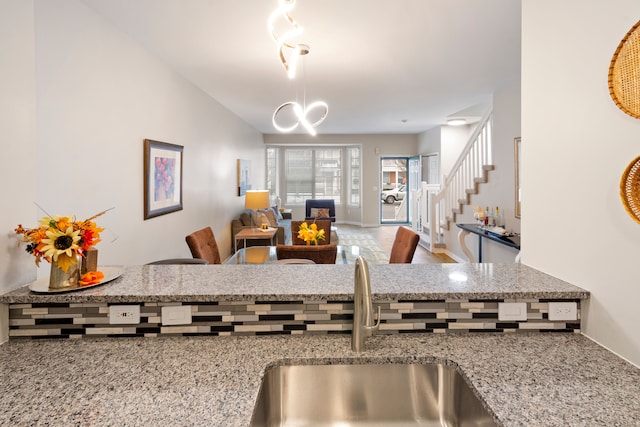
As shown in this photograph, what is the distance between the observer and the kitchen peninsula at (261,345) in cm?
88

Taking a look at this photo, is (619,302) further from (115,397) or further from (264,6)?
(264,6)

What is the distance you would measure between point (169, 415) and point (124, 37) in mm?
3099

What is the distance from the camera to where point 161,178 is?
362cm

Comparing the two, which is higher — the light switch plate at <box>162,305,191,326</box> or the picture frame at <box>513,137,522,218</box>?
the picture frame at <box>513,137,522,218</box>

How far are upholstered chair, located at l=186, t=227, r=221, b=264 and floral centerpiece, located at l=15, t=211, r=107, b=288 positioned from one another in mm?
1777

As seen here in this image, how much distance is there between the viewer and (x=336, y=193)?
35.6 feet

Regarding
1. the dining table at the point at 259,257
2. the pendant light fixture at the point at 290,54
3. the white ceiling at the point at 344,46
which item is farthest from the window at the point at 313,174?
the dining table at the point at 259,257

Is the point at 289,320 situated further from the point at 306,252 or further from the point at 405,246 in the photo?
the point at 405,246

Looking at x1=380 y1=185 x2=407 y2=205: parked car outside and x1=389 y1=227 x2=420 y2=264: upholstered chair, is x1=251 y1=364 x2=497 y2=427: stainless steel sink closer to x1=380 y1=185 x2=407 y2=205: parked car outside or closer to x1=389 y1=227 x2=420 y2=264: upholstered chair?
x1=389 y1=227 x2=420 y2=264: upholstered chair

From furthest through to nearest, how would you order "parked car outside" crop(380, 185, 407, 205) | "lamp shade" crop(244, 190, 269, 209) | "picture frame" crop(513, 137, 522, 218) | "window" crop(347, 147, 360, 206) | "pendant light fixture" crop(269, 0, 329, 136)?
1. "parked car outside" crop(380, 185, 407, 205)
2. "window" crop(347, 147, 360, 206)
3. "lamp shade" crop(244, 190, 269, 209)
4. "picture frame" crop(513, 137, 522, 218)
5. "pendant light fixture" crop(269, 0, 329, 136)

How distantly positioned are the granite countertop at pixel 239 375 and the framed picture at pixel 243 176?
589 centimetres

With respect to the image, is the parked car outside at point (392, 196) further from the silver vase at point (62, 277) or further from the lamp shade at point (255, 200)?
the silver vase at point (62, 277)

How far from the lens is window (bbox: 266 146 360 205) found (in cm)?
1070

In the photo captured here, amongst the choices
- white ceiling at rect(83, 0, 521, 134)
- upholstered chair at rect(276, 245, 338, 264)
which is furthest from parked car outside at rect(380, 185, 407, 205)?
upholstered chair at rect(276, 245, 338, 264)
